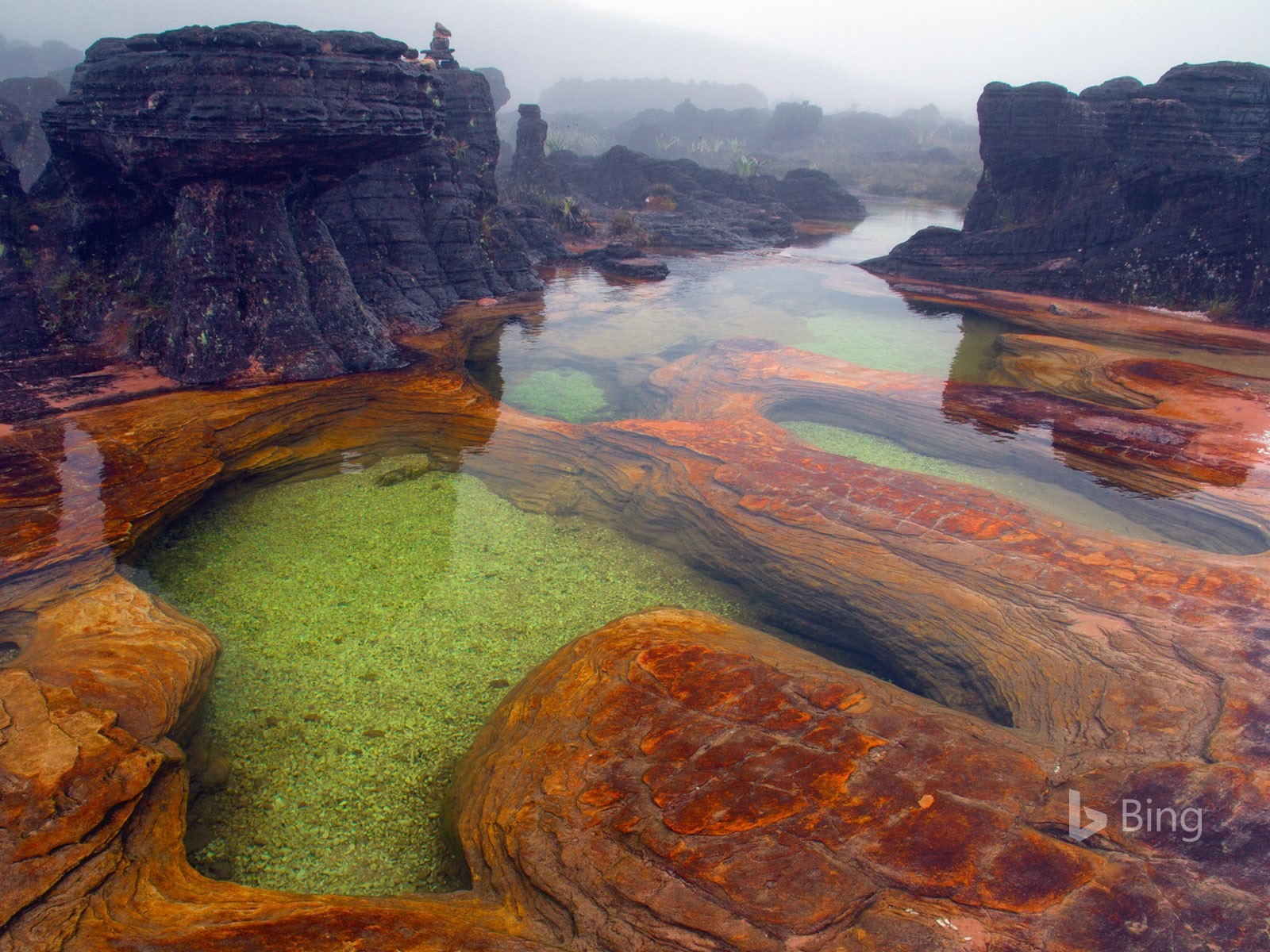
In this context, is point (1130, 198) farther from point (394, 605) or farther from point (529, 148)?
point (529, 148)

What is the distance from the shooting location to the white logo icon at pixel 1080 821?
2.19 metres

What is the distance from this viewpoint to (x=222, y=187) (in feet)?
20.7

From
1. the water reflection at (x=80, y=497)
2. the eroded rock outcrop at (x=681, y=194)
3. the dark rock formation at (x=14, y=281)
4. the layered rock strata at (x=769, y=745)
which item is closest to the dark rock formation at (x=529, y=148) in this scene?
the eroded rock outcrop at (x=681, y=194)

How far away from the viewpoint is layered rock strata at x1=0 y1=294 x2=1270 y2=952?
1.96 m

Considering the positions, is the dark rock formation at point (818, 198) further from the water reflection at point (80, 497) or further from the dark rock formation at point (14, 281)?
the water reflection at point (80, 497)

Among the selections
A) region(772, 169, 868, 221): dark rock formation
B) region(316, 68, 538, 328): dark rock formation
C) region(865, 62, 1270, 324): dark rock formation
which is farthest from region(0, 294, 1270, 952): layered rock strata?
region(772, 169, 868, 221): dark rock formation

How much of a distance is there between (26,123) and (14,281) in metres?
14.2

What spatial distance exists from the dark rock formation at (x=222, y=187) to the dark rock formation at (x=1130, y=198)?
10.4 metres

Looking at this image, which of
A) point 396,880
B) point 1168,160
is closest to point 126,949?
point 396,880

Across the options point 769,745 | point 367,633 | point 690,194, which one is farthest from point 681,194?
point 769,745

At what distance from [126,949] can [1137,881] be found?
9.07ft

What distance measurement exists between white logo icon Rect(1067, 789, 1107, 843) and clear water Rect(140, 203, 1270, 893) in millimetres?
2127

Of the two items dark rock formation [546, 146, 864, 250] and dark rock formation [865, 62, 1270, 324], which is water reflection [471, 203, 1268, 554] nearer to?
dark rock formation [865, 62, 1270, 324]

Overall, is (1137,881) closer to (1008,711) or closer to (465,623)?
(1008,711)
